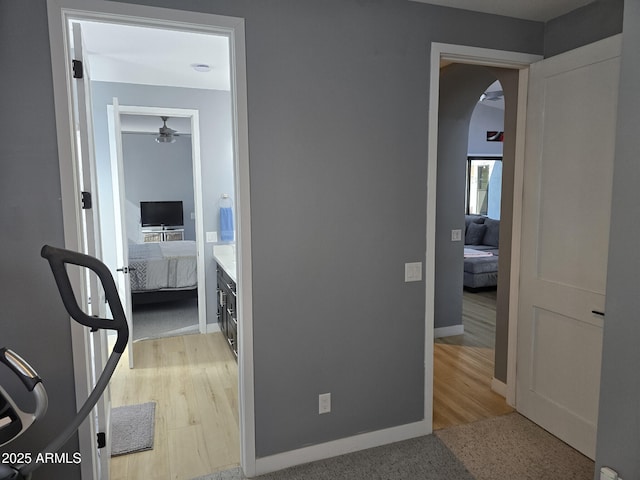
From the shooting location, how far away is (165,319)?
204 inches

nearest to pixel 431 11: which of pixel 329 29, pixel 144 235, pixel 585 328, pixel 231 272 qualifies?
pixel 329 29

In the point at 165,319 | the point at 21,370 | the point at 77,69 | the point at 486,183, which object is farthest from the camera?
the point at 486,183

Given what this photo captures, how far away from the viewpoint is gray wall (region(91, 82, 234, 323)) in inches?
167

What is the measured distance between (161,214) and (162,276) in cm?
362

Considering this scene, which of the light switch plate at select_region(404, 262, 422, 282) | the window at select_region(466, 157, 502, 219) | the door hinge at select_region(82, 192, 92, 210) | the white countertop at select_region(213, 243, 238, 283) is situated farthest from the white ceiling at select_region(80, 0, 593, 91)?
the window at select_region(466, 157, 502, 219)

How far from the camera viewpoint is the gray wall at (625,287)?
1.73m

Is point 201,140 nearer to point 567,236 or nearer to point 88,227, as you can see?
point 88,227

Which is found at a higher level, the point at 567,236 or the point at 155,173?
the point at 155,173

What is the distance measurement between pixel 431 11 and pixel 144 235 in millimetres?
7339

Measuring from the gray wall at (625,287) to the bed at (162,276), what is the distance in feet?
14.7

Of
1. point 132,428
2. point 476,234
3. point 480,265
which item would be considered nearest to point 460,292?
point 480,265

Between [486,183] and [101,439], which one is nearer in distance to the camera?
[101,439]

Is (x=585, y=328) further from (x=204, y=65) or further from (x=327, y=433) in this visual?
(x=204, y=65)

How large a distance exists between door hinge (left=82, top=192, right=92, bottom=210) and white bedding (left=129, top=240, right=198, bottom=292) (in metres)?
3.20
